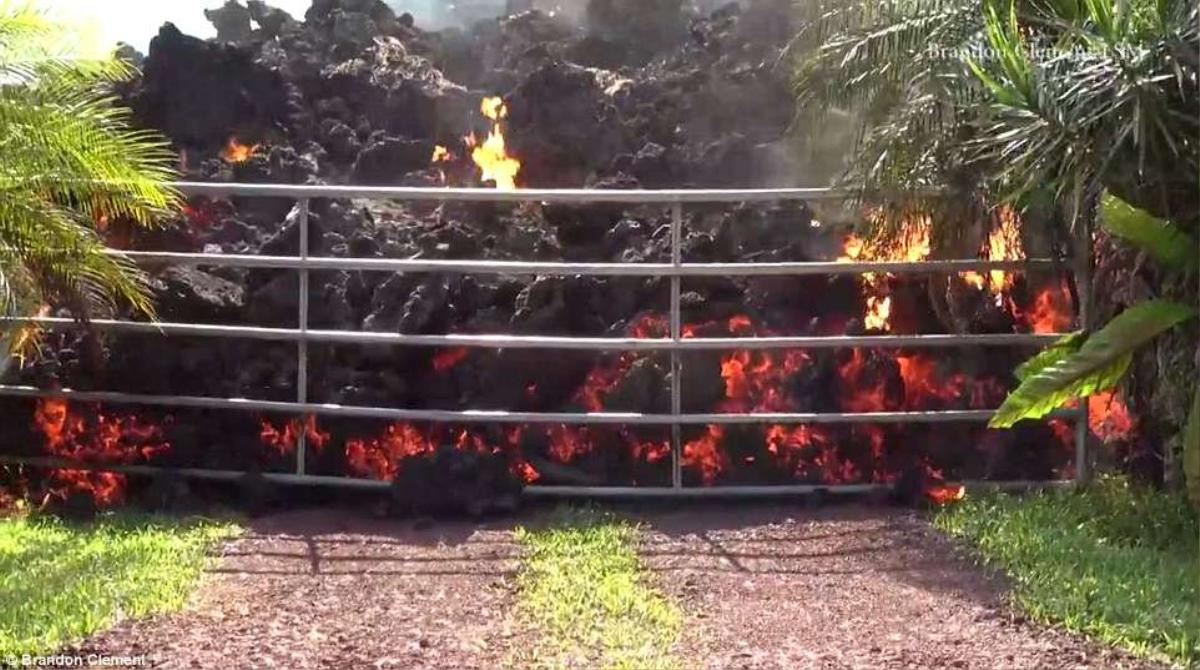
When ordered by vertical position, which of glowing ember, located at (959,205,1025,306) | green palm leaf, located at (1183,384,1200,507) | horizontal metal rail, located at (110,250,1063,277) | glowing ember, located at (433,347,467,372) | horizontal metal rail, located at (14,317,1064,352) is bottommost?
green palm leaf, located at (1183,384,1200,507)

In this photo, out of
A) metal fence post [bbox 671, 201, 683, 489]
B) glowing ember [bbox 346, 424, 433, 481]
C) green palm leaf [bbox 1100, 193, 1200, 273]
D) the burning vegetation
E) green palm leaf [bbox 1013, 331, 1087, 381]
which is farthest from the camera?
glowing ember [bbox 346, 424, 433, 481]

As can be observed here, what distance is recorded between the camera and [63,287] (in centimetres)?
654

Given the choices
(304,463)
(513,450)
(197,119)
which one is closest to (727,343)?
(513,450)

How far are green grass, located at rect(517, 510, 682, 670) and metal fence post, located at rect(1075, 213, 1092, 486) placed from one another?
2497mm

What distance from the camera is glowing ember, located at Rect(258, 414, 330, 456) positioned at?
7.92 metres

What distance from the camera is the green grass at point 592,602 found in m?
4.53

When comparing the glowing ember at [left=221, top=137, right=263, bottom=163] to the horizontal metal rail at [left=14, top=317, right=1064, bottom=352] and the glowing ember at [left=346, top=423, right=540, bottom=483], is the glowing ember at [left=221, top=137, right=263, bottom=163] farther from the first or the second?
the horizontal metal rail at [left=14, top=317, right=1064, bottom=352]

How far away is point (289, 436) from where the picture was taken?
313 inches

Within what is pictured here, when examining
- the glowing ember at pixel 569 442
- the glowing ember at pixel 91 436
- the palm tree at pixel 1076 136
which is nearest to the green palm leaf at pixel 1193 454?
the palm tree at pixel 1076 136

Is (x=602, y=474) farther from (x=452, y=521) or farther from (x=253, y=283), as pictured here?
(x=253, y=283)

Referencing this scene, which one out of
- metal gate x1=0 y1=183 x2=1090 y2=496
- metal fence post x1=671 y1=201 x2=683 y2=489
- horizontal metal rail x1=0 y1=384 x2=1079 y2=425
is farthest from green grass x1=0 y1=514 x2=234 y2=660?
metal fence post x1=671 y1=201 x2=683 y2=489

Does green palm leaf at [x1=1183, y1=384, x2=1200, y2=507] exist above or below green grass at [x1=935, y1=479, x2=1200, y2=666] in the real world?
above

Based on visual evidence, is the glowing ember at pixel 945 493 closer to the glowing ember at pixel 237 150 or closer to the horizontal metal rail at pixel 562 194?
the horizontal metal rail at pixel 562 194

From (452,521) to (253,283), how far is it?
277 cm
